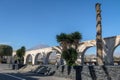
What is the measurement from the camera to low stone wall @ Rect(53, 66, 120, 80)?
1662cm

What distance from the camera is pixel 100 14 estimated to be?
76.6ft

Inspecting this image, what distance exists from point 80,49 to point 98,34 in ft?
47.3

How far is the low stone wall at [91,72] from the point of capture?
54.5 feet

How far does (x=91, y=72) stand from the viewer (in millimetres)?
19172

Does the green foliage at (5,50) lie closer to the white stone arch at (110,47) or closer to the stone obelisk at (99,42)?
the white stone arch at (110,47)

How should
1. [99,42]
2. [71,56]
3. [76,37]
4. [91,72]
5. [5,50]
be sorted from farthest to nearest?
1. [5,50]
2. [76,37]
3. [71,56]
4. [99,42]
5. [91,72]

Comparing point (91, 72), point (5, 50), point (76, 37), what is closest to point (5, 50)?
point (5, 50)

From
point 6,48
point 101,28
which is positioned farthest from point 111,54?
point 6,48

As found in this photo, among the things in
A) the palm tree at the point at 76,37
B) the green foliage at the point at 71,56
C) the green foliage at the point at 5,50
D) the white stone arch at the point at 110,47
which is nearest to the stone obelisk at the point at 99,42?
the green foliage at the point at 71,56

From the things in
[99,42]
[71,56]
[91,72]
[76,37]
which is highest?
[76,37]

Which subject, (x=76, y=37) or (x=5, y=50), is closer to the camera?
(x=76, y=37)

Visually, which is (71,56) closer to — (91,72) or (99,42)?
(99,42)

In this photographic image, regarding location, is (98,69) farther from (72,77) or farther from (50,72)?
(50,72)

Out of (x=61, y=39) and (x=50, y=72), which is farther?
(x=61, y=39)
